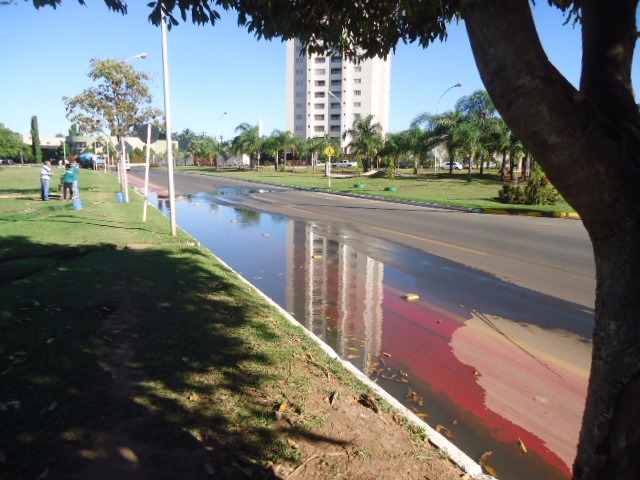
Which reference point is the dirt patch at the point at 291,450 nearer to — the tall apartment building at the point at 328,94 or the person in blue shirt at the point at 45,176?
the person in blue shirt at the point at 45,176

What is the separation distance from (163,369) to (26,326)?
1.88m

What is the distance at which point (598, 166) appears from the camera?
1.68 m

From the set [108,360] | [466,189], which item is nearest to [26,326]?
[108,360]

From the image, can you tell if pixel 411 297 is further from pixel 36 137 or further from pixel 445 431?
pixel 36 137

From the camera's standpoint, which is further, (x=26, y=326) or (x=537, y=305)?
(x=537, y=305)

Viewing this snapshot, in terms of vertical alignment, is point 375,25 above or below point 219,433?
above

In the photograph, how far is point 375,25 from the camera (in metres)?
5.04

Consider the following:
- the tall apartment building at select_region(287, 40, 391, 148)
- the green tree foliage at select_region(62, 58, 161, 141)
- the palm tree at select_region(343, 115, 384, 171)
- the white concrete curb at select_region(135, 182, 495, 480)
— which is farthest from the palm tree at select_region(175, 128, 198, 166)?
the white concrete curb at select_region(135, 182, 495, 480)

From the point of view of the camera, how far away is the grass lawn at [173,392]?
2.84 m

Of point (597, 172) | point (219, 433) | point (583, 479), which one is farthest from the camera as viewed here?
point (219, 433)

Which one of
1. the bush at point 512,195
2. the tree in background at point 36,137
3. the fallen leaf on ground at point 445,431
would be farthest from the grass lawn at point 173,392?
the tree in background at point 36,137

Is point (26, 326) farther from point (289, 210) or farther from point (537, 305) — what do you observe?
point (289, 210)

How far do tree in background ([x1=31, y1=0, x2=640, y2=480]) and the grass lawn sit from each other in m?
1.44

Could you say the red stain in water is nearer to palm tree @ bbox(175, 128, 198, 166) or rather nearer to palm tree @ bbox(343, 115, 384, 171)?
palm tree @ bbox(343, 115, 384, 171)
